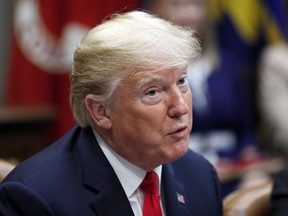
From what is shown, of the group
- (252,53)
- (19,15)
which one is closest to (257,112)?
(252,53)

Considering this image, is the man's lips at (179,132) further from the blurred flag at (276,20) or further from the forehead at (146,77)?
the blurred flag at (276,20)

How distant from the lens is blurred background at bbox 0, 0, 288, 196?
4.04 meters

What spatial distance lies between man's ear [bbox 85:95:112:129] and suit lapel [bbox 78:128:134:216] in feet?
0.33

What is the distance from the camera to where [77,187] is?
2023 millimetres

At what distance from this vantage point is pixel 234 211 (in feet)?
7.46

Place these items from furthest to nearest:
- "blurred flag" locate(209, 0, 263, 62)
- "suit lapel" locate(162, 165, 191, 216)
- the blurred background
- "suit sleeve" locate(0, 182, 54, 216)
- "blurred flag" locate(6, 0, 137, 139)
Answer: "blurred flag" locate(209, 0, 263, 62) < "blurred flag" locate(6, 0, 137, 139) < the blurred background < "suit lapel" locate(162, 165, 191, 216) < "suit sleeve" locate(0, 182, 54, 216)

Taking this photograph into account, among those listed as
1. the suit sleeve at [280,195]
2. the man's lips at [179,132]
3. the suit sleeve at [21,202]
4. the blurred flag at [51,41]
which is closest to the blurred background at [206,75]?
the blurred flag at [51,41]

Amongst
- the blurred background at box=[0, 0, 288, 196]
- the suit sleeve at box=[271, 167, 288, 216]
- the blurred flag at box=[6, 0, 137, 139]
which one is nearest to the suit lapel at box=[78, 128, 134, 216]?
the suit sleeve at box=[271, 167, 288, 216]

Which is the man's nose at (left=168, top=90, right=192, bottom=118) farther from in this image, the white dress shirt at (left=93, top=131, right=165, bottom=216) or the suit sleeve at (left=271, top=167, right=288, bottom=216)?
the suit sleeve at (left=271, top=167, right=288, bottom=216)

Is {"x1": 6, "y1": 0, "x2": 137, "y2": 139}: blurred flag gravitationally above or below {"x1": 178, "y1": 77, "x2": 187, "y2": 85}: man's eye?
below

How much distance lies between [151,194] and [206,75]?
201cm

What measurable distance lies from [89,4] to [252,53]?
1155 mm

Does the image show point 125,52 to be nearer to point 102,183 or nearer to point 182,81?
point 182,81

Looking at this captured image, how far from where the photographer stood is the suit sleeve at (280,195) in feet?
7.50
